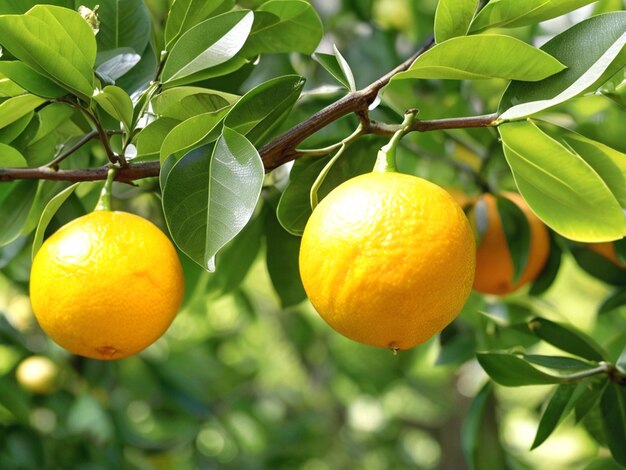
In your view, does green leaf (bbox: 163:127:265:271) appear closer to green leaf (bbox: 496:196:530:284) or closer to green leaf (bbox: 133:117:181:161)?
green leaf (bbox: 133:117:181:161)

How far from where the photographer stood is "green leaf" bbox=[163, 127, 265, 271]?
57cm

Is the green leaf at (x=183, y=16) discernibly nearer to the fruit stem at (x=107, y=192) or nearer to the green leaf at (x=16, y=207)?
the fruit stem at (x=107, y=192)

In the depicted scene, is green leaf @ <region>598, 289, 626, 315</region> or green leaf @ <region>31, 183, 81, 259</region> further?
green leaf @ <region>598, 289, 626, 315</region>

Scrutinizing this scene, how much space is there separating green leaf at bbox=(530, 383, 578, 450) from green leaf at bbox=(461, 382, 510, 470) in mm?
248

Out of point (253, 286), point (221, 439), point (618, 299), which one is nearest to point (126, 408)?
point (221, 439)

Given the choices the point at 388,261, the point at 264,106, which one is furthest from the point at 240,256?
the point at 388,261

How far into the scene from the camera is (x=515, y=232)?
3.14 feet

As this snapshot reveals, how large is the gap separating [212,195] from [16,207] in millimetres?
310

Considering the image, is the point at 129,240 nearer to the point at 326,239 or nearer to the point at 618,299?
the point at 326,239

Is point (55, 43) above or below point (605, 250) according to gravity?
above

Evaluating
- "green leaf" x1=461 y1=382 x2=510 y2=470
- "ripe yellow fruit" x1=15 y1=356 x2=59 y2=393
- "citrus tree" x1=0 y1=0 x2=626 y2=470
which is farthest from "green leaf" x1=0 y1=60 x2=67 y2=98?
"ripe yellow fruit" x1=15 y1=356 x2=59 y2=393

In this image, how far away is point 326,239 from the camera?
545mm

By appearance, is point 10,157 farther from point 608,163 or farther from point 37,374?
point 37,374

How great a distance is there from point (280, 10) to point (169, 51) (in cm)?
12
